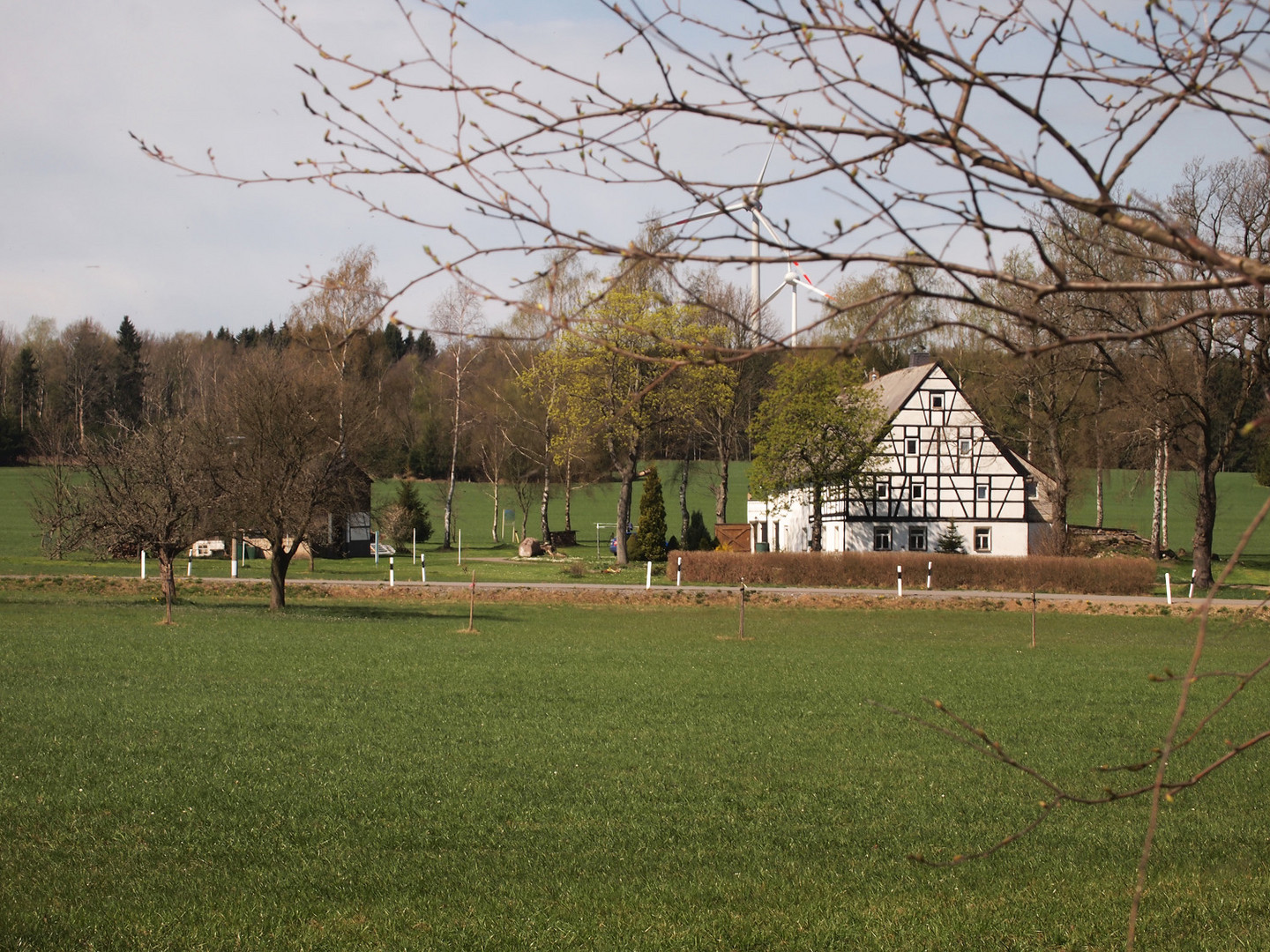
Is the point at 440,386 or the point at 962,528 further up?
the point at 440,386

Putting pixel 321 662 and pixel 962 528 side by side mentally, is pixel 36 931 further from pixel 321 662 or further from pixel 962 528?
pixel 962 528

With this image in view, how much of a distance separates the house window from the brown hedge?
9.05 m

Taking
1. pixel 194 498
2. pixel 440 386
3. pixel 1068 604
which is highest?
pixel 440 386

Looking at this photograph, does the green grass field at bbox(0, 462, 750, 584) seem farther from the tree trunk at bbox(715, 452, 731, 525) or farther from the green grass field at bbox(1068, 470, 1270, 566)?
the green grass field at bbox(1068, 470, 1270, 566)

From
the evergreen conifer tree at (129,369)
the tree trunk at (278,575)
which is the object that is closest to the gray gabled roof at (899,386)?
the tree trunk at (278,575)

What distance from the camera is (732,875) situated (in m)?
7.15

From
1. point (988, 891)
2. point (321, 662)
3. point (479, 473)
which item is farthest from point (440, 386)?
point (988, 891)

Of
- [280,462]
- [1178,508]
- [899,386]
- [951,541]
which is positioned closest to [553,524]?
[899,386]

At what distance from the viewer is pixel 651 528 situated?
4884 centimetres

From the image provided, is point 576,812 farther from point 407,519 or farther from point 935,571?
point 407,519

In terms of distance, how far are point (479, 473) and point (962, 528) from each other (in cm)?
4623

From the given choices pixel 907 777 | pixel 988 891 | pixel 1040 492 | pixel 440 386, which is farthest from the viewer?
pixel 440 386

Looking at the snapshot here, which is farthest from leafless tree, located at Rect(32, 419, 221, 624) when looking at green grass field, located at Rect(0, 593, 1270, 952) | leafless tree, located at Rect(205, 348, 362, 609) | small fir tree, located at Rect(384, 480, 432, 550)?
small fir tree, located at Rect(384, 480, 432, 550)

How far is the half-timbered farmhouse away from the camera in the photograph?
46.7m
